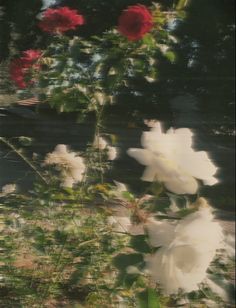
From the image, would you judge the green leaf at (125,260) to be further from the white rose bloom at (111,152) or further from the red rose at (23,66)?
the red rose at (23,66)

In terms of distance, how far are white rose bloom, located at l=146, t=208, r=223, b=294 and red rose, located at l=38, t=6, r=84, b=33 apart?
82 cm

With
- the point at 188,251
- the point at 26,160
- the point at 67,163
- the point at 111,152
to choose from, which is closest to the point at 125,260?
the point at 188,251

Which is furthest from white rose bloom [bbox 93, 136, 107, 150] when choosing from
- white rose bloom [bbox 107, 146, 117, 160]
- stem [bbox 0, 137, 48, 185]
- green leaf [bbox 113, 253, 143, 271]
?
green leaf [bbox 113, 253, 143, 271]

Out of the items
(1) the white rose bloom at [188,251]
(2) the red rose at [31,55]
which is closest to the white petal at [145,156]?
(1) the white rose bloom at [188,251]

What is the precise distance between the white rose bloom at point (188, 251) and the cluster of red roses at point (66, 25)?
61 cm

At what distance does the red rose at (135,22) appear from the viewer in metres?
1.49

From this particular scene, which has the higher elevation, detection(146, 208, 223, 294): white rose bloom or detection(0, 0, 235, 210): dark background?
detection(0, 0, 235, 210): dark background

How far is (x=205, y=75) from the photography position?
1424 millimetres

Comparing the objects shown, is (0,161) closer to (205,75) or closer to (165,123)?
(165,123)

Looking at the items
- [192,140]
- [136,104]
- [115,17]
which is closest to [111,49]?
[115,17]

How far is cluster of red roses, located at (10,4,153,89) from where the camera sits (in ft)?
4.91

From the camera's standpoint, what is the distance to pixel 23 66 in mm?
1878

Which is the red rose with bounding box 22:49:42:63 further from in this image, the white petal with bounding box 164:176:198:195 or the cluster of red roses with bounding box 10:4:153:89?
the white petal with bounding box 164:176:198:195

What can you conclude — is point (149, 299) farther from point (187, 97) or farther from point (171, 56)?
point (171, 56)
